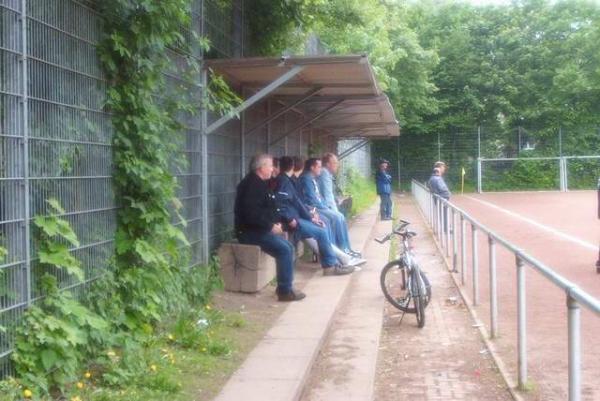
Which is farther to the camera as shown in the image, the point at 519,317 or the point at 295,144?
the point at 295,144

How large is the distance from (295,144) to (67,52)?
445 inches

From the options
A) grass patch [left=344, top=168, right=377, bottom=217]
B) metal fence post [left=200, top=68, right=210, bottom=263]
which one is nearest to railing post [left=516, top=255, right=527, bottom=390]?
metal fence post [left=200, top=68, right=210, bottom=263]

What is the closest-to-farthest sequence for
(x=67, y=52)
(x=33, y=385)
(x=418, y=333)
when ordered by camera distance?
(x=33, y=385) < (x=67, y=52) < (x=418, y=333)

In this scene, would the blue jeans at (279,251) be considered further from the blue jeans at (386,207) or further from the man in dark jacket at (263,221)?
the blue jeans at (386,207)

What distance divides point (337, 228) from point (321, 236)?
3.97 ft

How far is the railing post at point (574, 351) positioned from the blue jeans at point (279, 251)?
4.74 meters

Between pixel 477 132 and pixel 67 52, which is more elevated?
pixel 477 132

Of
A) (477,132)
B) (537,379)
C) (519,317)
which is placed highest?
(477,132)

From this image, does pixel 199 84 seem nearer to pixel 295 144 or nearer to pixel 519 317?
pixel 519 317

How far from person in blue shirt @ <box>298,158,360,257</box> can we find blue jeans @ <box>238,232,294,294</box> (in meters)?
2.77

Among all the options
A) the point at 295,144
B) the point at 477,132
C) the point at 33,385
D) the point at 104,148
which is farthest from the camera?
the point at 477,132

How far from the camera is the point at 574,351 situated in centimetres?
471

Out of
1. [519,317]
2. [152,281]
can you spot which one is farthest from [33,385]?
[519,317]

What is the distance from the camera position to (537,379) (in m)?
6.45
